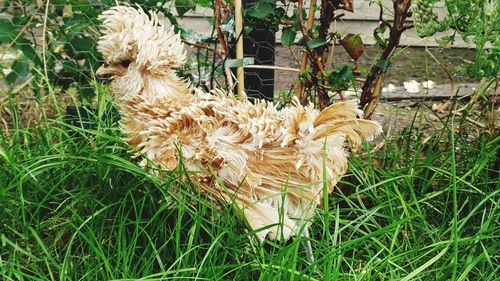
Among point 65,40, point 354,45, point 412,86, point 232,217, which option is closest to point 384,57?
point 354,45

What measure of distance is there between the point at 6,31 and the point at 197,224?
1.27 m

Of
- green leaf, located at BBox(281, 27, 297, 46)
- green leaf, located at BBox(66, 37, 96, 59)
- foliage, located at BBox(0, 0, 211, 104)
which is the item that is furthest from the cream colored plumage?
green leaf, located at BBox(66, 37, 96, 59)

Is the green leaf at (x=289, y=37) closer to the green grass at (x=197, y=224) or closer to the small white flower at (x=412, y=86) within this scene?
the green grass at (x=197, y=224)

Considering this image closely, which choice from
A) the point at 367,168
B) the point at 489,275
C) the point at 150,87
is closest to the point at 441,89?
the point at 367,168

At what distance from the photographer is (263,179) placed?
189 cm

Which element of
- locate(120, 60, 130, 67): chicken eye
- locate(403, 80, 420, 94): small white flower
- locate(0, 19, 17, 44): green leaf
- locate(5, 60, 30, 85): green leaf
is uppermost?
locate(120, 60, 130, 67): chicken eye

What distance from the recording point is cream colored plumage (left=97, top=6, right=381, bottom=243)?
Result: 1850 millimetres

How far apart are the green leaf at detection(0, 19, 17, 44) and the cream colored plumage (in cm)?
84

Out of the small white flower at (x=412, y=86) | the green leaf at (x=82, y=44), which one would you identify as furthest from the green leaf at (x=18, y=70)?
the small white flower at (x=412, y=86)

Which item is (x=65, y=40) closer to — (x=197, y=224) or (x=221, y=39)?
(x=221, y=39)

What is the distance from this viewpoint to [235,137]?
73.3 inches

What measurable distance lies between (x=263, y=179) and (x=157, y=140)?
30cm

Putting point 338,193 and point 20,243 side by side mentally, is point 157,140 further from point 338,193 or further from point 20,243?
point 338,193

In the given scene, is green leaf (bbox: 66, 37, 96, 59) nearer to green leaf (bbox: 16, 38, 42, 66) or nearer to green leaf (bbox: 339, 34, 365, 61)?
green leaf (bbox: 16, 38, 42, 66)
